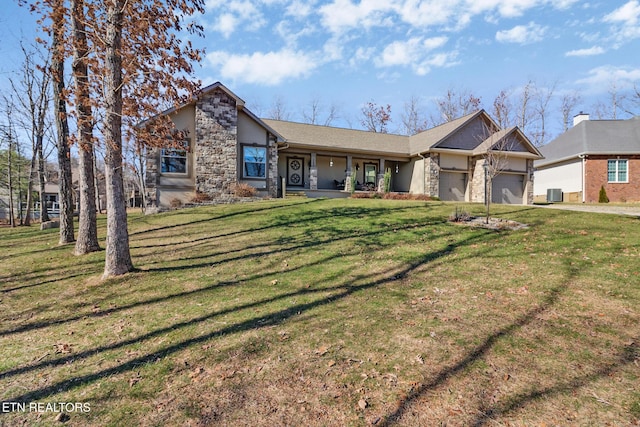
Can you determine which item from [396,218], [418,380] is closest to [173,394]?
[418,380]

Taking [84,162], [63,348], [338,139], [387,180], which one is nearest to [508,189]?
[387,180]

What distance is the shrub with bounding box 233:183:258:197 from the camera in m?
15.8

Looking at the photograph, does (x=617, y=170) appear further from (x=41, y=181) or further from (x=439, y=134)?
(x=41, y=181)

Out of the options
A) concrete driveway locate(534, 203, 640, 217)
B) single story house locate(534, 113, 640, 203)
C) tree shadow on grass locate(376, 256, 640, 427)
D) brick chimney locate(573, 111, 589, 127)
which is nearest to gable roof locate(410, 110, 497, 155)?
concrete driveway locate(534, 203, 640, 217)

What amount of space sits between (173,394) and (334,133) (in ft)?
67.4

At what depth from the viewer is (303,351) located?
3.33m

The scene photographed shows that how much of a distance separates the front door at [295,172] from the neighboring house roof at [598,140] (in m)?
19.0

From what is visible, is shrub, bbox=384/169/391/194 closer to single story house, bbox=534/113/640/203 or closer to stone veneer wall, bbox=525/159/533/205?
stone veneer wall, bbox=525/159/533/205

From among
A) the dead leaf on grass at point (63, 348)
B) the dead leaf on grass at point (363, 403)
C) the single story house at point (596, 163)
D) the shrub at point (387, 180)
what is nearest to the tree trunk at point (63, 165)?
the dead leaf on grass at point (63, 348)

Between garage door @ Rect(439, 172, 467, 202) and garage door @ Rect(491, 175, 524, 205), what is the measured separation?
5.90ft

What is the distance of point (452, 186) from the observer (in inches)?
802

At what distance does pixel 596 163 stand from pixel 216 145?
24.4m

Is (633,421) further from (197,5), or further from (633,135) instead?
(633,135)

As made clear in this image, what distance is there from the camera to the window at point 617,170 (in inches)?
838
